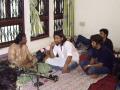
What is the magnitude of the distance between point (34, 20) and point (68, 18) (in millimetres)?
1273

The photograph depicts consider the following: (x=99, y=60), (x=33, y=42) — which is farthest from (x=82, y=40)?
(x=99, y=60)

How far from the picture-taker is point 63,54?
4941mm

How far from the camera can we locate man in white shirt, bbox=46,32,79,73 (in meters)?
4.77

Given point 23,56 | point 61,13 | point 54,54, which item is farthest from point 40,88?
point 61,13

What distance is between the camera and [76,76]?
4.64 metres

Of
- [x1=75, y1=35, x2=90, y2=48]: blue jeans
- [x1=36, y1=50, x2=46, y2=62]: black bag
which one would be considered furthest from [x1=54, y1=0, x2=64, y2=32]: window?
[x1=36, y1=50, x2=46, y2=62]: black bag

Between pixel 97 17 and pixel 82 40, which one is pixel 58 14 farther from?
pixel 97 17

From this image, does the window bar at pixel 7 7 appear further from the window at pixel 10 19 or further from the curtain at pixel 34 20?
the curtain at pixel 34 20

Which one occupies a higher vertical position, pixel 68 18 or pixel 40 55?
pixel 68 18

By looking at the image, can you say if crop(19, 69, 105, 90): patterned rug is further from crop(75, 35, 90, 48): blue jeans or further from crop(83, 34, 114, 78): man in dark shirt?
crop(75, 35, 90, 48): blue jeans

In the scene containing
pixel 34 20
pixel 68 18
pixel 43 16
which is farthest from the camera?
pixel 68 18

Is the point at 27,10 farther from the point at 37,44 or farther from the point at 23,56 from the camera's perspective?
the point at 23,56

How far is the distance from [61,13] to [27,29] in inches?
56.1

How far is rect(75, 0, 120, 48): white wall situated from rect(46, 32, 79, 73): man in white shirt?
191 centimetres
